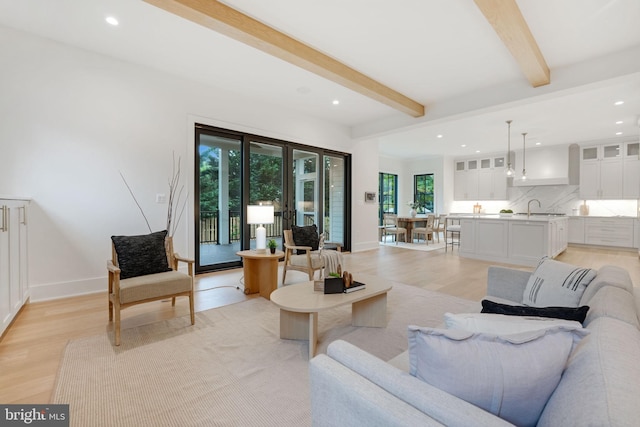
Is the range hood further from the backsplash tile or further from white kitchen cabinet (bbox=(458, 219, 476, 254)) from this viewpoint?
white kitchen cabinet (bbox=(458, 219, 476, 254))

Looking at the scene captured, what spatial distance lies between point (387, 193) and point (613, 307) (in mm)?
9816

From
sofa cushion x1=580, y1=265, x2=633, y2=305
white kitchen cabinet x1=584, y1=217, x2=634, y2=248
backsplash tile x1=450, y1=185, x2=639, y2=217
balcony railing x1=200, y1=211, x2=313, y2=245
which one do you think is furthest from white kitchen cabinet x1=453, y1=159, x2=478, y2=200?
sofa cushion x1=580, y1=265, x2=633, y2=305

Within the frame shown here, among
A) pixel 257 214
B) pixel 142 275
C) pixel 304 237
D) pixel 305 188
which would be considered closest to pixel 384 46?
pixel 257 214

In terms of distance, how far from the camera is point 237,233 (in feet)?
17.0

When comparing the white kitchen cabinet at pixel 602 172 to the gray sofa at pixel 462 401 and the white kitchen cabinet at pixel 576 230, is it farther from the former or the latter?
the gray sofa at pixel 462 401

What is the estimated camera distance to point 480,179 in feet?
32.5

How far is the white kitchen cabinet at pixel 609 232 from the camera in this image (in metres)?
7.32

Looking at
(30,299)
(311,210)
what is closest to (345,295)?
(30,299)

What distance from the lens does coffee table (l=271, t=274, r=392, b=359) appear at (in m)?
2.13

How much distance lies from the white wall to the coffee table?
8.46 ft

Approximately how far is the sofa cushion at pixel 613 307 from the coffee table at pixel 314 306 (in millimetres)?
1406

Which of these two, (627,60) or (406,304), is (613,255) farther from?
(406,304)

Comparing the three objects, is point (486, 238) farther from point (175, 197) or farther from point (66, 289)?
point (66, 289)

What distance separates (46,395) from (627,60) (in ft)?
20.4
